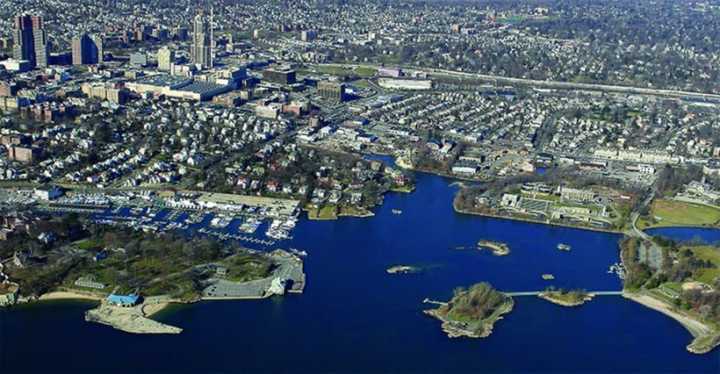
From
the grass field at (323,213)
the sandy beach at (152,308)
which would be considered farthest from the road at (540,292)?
the sandy beach at (152,308)

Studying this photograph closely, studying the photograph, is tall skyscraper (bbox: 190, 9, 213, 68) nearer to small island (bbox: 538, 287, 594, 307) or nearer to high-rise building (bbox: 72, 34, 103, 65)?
high-rise building (bbox: 72, 34, 103, 65)

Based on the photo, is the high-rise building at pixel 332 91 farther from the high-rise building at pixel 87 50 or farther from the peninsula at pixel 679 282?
the peninsula at pixel 679 282

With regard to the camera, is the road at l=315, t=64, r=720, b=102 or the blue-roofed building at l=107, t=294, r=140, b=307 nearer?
the blue-roofed building at l=107, t=294, r=140, b=307

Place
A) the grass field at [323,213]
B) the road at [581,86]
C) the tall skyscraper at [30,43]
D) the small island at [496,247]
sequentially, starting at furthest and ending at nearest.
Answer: the road at [581,86] < the tall skyscraper at [30,43] < the grass field at [323,213] < the small island at [496,247]

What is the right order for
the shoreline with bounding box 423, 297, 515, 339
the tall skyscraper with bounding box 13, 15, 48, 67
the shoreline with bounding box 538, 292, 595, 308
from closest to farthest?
the shoreline with bounding box 423, 297, 515, 339 < the shoreline with bounding box 538, 292, 595, 308 < the tall skyscraper with bounding box 13, 15, 48, 67

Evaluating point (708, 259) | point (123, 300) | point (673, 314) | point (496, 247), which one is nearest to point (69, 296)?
point (123, 300)

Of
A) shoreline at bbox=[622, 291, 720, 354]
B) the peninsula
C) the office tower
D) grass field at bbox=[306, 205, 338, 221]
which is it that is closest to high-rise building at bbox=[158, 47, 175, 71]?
the office tower

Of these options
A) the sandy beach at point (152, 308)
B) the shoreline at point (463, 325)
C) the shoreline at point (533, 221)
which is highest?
the shoreline at point (533, 221)
